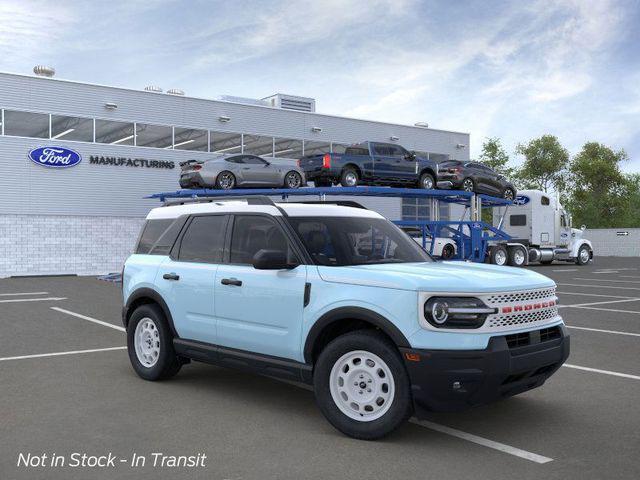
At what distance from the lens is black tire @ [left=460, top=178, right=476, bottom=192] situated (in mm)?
24641

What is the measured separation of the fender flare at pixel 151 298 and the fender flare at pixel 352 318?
188 cm

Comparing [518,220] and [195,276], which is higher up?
[518,220]

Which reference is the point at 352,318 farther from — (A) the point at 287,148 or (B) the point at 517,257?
(A) the point at 287,148

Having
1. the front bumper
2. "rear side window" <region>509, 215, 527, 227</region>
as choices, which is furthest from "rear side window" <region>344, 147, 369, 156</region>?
the front bumper

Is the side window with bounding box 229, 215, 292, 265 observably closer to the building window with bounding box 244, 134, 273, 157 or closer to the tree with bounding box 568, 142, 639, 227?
the building window with bounding box 244, 134, 273, 157

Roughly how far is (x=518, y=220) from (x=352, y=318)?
28115mm

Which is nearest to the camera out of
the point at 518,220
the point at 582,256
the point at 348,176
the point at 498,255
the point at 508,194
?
the point at 348,176

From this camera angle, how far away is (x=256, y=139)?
107 ft

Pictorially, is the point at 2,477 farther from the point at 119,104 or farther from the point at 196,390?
the point at 119,104

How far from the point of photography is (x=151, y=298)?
22.9 feet

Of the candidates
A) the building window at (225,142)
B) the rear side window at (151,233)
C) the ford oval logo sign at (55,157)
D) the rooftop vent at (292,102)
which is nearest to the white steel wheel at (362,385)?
the rear side window at (151,233)

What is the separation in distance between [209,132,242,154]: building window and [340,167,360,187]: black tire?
36.4 feet

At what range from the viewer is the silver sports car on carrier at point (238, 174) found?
23.5m

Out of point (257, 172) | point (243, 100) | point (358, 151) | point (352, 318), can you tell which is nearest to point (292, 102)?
point (243, 100)
